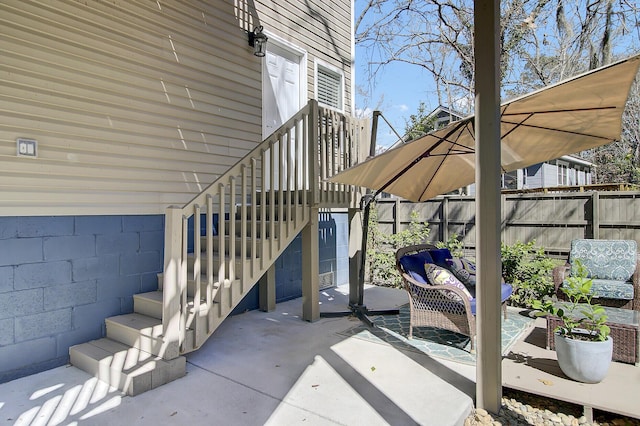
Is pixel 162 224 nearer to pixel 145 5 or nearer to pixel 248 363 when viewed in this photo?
pixel 248 363

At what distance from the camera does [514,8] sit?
10508 millimetres

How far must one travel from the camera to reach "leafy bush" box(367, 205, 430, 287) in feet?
22.9

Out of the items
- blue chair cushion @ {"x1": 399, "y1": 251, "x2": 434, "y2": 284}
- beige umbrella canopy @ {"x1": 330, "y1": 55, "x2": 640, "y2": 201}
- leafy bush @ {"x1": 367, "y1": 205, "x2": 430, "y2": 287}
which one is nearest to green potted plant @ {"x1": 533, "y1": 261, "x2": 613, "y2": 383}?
blue chair cushion @ {"x1": 399, "y1": 251, "x2": 434, "y2": 284}

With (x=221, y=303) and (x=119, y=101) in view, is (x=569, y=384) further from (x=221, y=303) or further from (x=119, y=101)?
(x=119, y=101)

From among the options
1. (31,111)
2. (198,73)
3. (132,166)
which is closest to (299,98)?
(198,73)

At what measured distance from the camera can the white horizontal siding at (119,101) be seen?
10.7 feet

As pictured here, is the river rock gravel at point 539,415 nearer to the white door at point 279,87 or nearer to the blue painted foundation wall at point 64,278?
the blue painted foundation wall at point 64,278

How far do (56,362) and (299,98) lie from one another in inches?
182

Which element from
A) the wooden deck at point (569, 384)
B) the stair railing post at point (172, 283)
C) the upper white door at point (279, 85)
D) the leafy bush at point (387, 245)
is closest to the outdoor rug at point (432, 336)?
the wooden deck at point (569, 384)

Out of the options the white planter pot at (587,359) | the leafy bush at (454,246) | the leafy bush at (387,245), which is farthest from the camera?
the leafy bush at (387,245)

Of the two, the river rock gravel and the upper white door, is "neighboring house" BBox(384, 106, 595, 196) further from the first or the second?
the river rock gravel

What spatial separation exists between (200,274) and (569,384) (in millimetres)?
3226

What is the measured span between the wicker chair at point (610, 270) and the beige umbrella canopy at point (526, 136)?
1.38 m

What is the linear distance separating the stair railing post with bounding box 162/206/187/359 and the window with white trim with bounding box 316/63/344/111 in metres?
4.20
